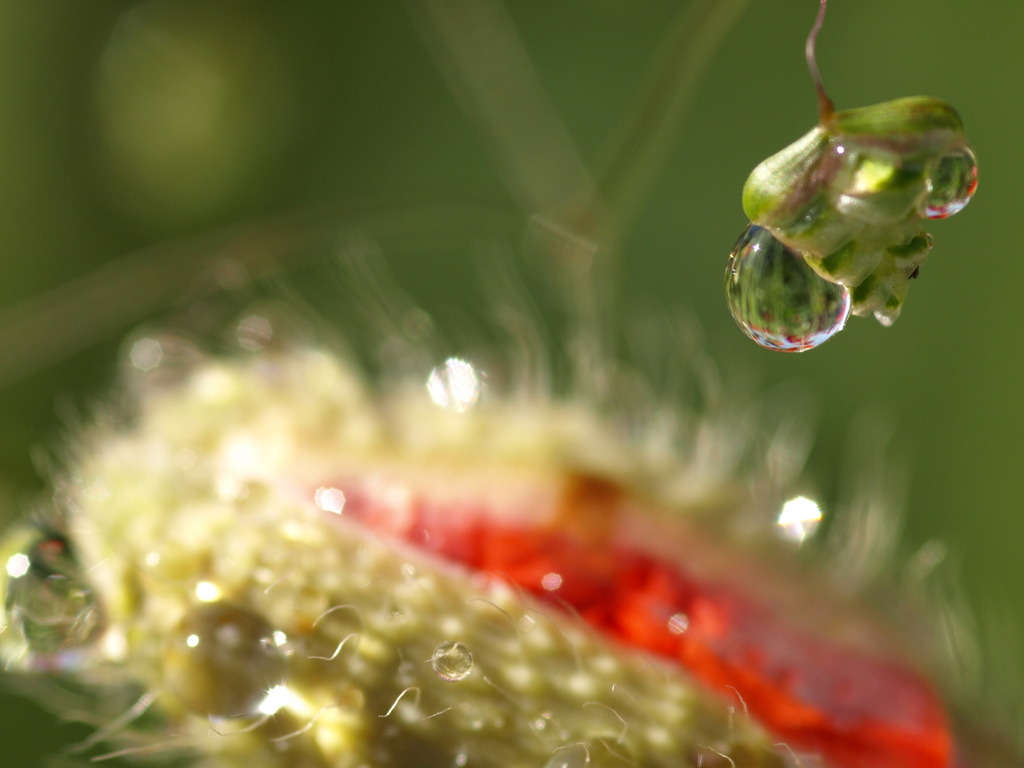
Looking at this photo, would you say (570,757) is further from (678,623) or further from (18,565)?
(18,565)

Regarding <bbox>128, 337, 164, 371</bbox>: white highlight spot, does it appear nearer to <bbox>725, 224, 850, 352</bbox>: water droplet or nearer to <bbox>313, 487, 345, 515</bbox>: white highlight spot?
<bbox>313, 487, 345, 515</bbox>: white highlight spot

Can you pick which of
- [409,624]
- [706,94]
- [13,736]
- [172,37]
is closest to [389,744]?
[409,624]

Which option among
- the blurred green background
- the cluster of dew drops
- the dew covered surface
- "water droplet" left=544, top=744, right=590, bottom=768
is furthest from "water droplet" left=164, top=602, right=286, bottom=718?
the blurred green background

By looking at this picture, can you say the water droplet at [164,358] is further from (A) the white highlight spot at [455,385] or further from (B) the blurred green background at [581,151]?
(B) the blurred green background at [581,151]

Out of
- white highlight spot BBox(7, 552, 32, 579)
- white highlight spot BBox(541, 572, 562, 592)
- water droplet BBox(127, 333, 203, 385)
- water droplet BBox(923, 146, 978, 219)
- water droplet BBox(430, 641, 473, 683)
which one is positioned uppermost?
water droplet BBox(923, 146, 978, 219)

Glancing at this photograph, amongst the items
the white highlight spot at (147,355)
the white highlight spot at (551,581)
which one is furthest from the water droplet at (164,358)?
the white highlight spot at (551,581)

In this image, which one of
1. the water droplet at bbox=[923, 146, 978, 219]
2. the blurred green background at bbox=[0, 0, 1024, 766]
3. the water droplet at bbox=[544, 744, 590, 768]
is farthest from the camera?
the blurred green background at bbox=[0, 0, 1024, 766]

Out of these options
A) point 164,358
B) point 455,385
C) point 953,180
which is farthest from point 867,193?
point 164,358
